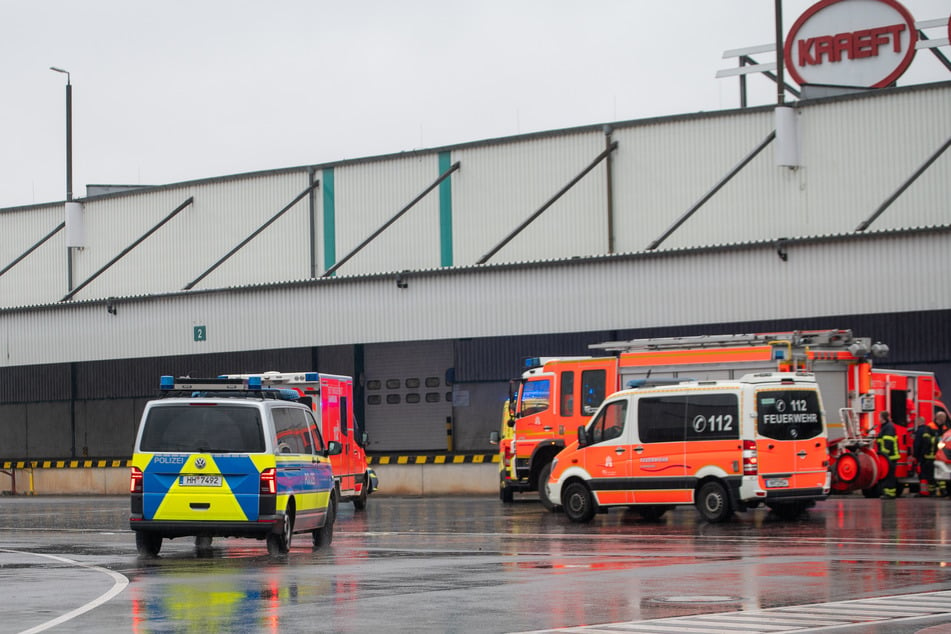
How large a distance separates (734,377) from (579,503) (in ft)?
15.6

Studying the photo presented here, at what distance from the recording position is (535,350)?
44.6 meters

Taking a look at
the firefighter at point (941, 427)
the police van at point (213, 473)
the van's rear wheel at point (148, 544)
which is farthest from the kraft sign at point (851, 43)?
the van's rear wheel at point (148, 544)

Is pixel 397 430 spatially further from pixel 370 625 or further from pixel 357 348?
pixel 370 625

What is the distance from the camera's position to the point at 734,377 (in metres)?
28.4

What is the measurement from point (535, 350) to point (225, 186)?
10.2 m

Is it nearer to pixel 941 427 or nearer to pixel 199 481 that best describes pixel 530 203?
pixel 941 427

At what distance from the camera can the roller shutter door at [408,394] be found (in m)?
45.8

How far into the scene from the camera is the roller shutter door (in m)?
45.8

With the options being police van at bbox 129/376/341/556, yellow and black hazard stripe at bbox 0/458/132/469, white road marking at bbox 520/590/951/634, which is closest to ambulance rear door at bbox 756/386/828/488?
police van at bbox 129/376/341/556

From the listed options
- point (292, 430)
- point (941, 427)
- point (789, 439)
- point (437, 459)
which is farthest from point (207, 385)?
point (437, 459)

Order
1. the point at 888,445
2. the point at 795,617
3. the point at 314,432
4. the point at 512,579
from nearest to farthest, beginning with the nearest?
the point at 795,617
the point at 512,579
the point at 314,432
the point at 888,445

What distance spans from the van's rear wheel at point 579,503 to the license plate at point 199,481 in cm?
838

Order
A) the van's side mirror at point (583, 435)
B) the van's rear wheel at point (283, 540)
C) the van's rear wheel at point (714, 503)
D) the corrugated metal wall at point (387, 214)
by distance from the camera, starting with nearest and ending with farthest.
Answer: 1. the van's rear wheel at point (283, 540)
2. the van's rear wheel at point (714, 503)
3. the van's side mirror at point (583, 435)
4. the corrugated metal wall at point (387, 214)

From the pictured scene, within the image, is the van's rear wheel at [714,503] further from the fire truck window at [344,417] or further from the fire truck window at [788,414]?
the fire truck window at [344,417]
